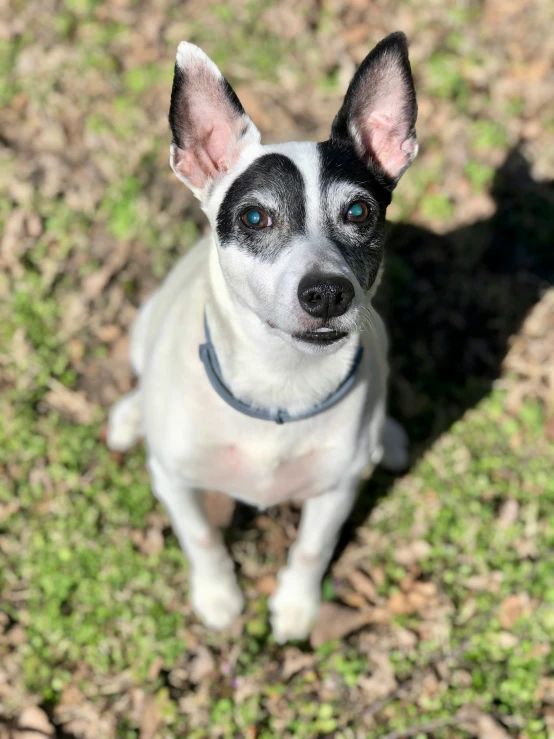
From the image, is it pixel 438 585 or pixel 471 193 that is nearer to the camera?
pixel 438 585

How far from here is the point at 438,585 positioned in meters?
5.02

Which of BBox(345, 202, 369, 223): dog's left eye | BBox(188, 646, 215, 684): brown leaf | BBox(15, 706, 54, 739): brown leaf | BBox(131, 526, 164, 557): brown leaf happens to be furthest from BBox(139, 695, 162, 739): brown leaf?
BBox(345, 202, 369, 223): dog's left eye

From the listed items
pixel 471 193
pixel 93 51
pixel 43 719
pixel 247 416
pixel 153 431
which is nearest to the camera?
pixel 247 416

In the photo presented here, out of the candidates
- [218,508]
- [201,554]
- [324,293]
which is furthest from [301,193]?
[218,508]

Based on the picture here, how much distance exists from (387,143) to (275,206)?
2.20ft

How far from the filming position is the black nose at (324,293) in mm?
2912

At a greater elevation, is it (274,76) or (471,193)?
(274,76)

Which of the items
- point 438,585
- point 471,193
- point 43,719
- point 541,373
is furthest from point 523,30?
point 43,719

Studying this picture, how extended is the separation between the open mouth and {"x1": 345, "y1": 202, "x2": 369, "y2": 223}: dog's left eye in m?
0.48

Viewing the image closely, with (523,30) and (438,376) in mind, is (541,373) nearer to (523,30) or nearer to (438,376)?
(438,376)

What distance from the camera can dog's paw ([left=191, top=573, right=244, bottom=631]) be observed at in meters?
4.73

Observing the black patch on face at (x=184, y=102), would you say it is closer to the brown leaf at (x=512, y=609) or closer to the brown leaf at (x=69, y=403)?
the brown leaf at (x=69, y=403)

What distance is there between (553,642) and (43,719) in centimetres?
311

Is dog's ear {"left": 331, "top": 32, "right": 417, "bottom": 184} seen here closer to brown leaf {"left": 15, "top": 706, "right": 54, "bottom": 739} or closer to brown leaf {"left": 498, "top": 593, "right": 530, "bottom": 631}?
brown leaf {"left": 498, "top": 593, "right": 530, "bottom": 631}
